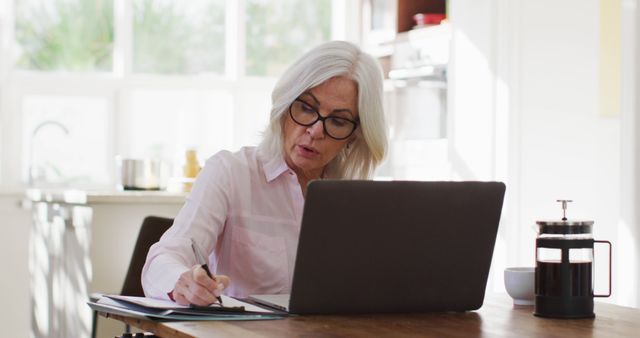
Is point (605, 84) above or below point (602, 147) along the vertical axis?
above

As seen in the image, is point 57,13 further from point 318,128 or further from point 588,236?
point 588,236

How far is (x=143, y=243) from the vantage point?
3.59 meters

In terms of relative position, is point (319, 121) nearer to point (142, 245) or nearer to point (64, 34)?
point (142, 245)

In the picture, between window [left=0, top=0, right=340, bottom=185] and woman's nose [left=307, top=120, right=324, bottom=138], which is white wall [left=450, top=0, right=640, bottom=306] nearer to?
window [left=0, top=0, right=340, bottom=185]

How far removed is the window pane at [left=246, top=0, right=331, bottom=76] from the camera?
638 cm

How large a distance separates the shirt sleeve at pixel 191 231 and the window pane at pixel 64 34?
379 cm

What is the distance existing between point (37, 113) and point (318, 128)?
3.88 m

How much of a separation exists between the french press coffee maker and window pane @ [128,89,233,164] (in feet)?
13.6

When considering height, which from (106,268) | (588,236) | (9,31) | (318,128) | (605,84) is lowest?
(106,268)

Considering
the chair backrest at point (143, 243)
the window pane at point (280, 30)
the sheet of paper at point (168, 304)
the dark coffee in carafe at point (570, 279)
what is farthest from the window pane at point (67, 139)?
the dark coffee in carafe at point (570, 279)

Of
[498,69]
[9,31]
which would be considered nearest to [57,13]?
[9,31]

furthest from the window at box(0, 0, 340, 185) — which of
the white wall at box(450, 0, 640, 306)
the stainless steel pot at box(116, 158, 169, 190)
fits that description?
the white wall at box(450, 0, 640, 306)

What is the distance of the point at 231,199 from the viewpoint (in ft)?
7.57

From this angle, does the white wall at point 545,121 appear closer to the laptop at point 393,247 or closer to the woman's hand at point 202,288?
the laptop at point 393,247
